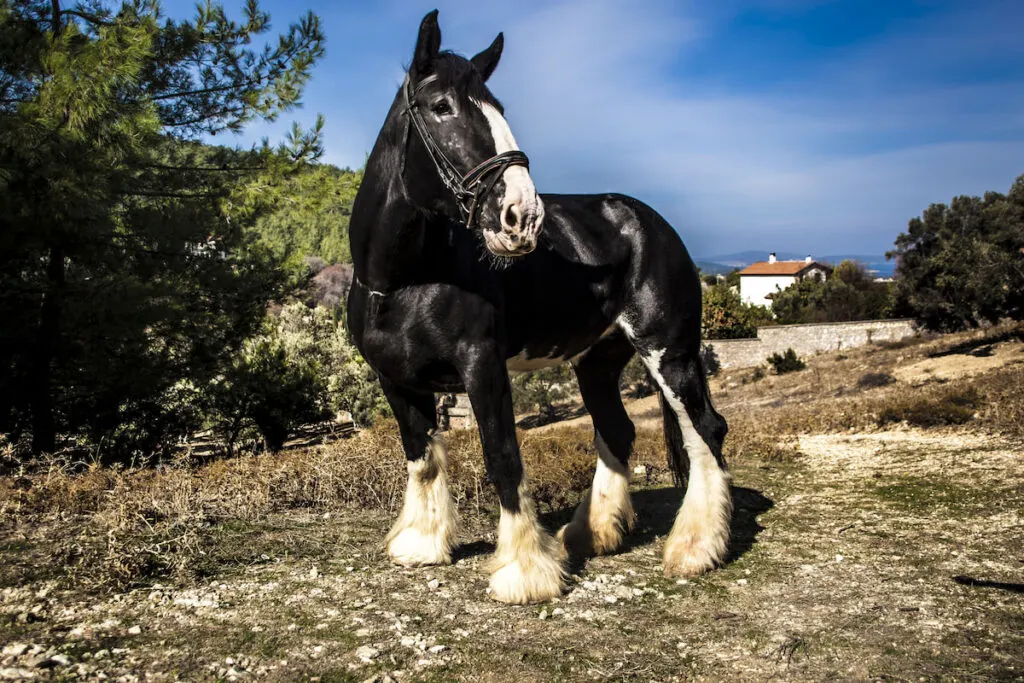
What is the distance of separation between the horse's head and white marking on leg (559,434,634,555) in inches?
102

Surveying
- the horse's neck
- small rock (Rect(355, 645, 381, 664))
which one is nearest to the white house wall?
the horse's neck

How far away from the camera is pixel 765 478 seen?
7828mm

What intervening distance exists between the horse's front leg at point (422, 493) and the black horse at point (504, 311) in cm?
1

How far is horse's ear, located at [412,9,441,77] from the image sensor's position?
148 inches

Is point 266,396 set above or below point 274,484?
above

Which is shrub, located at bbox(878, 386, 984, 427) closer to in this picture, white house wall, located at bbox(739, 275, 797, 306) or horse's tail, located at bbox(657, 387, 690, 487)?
horse's tail, located at bbox(657, 387, 690, 487)

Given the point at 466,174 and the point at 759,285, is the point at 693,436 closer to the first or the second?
the point at 466,174

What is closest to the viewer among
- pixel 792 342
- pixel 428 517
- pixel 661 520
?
pixel 428 517

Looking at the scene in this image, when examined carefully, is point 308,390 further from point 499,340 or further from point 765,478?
point 499,340

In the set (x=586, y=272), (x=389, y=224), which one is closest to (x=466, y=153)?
(x=389, y=224)

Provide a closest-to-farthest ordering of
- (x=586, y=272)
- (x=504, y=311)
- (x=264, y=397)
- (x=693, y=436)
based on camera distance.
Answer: (x=504, y=311) < (x=586, y=272) < (x=693, y=436) < (x=264, y=397)

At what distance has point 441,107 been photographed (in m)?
3.88

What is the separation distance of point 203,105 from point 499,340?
376 inches

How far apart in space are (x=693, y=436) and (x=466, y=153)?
2.70m
